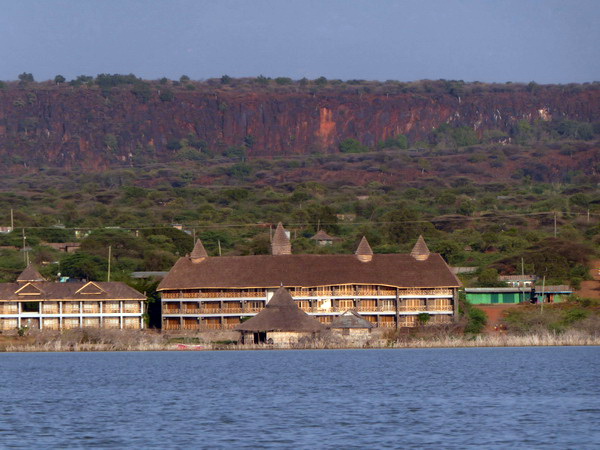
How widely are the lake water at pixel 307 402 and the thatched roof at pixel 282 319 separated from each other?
7018mm

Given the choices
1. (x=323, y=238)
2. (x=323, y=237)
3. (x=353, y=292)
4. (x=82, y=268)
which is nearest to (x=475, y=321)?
(x=353, y=292)

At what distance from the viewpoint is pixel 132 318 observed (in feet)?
324

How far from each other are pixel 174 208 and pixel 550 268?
82.9 metres

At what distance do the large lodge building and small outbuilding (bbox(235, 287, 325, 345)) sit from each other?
8.81 metres

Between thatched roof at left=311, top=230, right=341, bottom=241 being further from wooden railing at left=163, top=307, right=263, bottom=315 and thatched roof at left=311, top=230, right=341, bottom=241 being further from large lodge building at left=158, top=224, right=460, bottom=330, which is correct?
wooden railing at left=163, top=307, right=263, bottom=315

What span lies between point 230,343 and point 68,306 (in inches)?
566

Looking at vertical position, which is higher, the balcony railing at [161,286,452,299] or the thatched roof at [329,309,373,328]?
the balcony railing at [161,286,452,299]

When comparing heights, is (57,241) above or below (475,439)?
above

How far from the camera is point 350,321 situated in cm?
8988

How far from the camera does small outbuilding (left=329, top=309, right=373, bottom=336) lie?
89.2 meters

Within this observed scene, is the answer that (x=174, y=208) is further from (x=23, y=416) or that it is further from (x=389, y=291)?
(x=23, y=416)

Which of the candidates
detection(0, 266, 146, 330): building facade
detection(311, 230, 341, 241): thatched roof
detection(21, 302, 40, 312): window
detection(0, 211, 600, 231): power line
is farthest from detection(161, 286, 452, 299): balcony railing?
detection(0, 211, 600, 231): power line

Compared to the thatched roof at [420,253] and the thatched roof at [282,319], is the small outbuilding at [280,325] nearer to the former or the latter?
the thatched roof at [282,319]

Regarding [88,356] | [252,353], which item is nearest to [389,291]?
[252,353]
